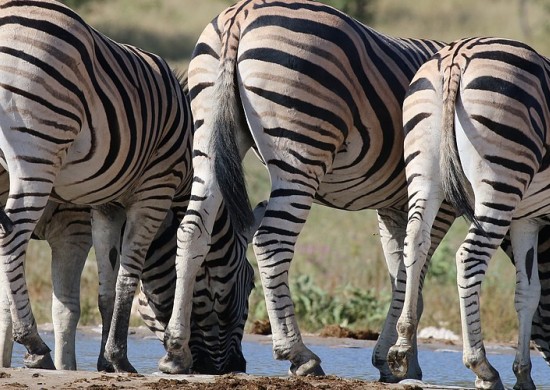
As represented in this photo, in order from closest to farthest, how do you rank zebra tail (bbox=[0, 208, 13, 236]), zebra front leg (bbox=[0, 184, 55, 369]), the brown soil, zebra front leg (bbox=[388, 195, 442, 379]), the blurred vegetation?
1. the brown soil
2. zebra tail (bbox=[0, 208, 13, 236])
3. zebra front leg (bbox=[0, 184, 55, 369])
4. zebra front leg (bbox=[388, 195, 442, 379])
5. the blurred vegetation

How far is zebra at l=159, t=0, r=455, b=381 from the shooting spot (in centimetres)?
676

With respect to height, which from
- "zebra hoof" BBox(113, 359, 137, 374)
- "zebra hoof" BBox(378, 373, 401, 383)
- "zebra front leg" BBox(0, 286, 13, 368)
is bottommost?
"zebra hoof" BBox(378, 373, 401, 383)

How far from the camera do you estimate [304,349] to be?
678cm

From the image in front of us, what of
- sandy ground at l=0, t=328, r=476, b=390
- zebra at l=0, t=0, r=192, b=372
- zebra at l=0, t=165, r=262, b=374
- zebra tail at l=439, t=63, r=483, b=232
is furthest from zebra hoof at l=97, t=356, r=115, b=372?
zebra tail at l=439, t=63, r=483, b=232

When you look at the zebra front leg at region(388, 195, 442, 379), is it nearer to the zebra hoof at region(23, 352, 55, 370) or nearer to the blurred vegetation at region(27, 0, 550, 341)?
the blurred vegetation at region(27, 0, 550, 341)

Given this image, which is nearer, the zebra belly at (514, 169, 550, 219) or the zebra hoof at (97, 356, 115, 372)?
the zebra belly at (514, 169, 550, 219)

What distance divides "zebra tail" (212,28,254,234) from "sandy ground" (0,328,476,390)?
1242 millimetres

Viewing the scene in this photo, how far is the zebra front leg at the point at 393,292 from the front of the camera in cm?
759

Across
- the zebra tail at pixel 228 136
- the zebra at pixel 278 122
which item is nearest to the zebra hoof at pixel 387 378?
the zebra at pixel 278 122

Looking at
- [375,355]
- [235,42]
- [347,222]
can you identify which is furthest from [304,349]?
[347,222]

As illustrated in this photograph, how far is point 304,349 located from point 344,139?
1.35 metres

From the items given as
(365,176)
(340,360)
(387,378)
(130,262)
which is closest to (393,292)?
(387,378)

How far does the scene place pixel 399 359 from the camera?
6770 mm

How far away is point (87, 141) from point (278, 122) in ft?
3.93
